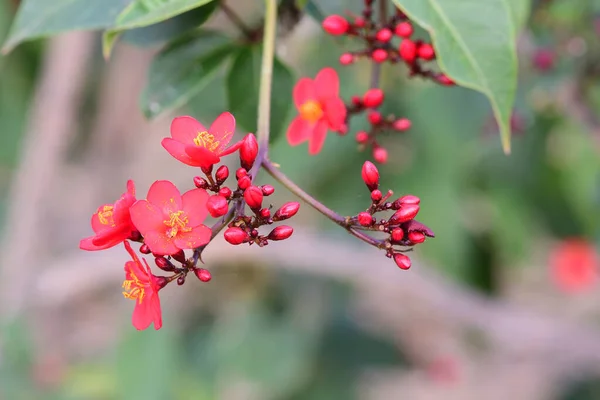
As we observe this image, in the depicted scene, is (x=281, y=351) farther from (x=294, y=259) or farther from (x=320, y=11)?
(x=320, y=11)

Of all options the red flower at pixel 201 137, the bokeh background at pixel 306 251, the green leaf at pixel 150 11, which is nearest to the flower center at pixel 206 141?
the red flower at pixel 201 137

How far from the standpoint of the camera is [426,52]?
2.29 feet

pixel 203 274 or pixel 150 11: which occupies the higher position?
pixel 150 11

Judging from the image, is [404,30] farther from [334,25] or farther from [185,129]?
[185,129]

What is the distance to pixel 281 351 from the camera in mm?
2104

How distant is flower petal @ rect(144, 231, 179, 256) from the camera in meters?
0.53

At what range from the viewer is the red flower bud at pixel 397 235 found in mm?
558

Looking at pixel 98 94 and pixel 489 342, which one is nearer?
pixel 489 342

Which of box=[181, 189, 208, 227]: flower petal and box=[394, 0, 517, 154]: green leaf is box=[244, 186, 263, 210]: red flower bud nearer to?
A: box=[181, 189, 208, 227]: flower petal

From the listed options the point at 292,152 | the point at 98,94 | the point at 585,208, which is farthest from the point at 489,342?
the point at 98,94

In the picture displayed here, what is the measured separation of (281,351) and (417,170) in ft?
2.24

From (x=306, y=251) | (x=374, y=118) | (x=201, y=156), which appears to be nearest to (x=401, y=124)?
(x=374, y=118)

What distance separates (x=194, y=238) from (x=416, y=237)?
0.58 ft

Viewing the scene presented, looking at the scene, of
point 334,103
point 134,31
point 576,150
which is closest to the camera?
point 334,103
